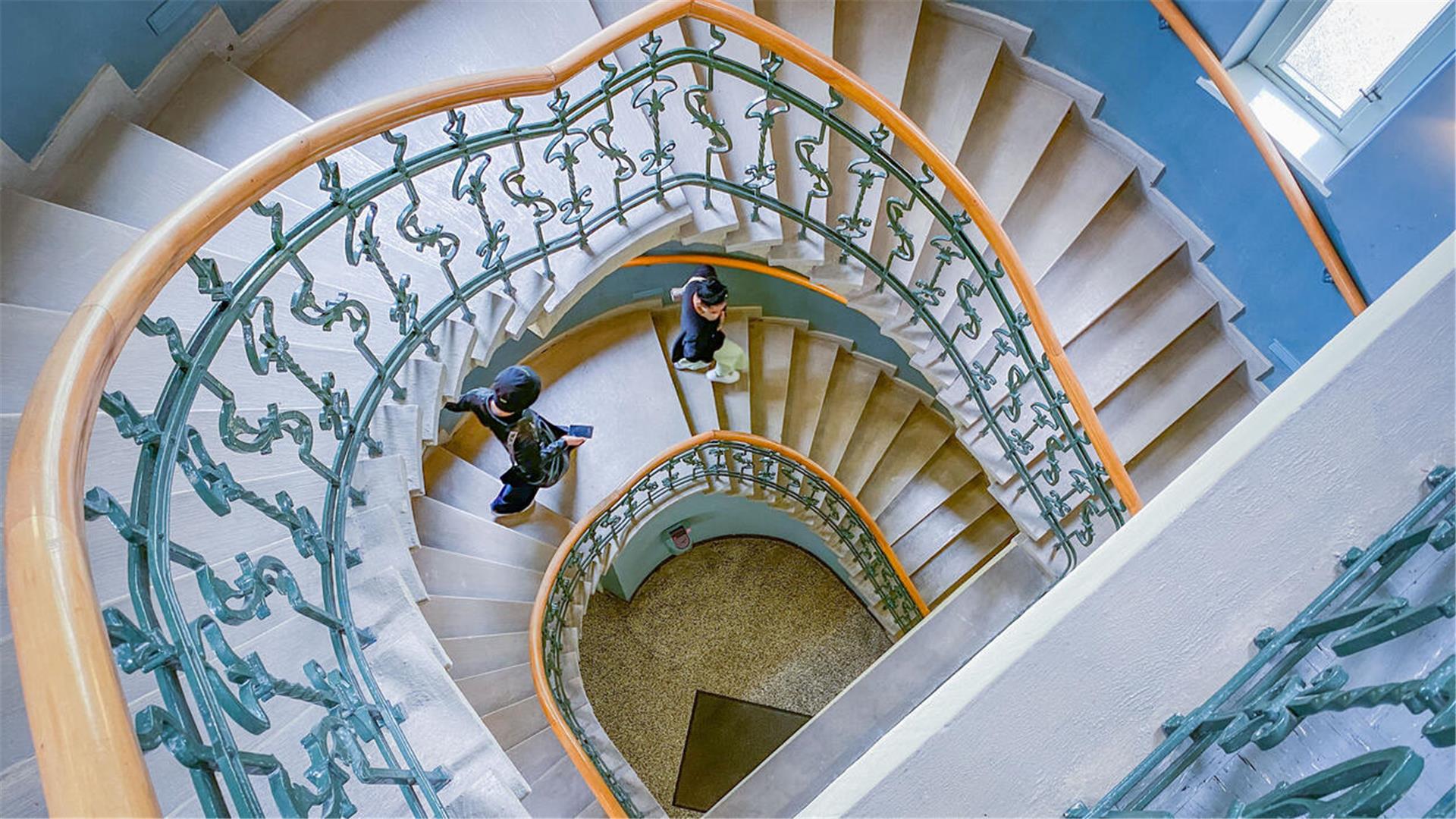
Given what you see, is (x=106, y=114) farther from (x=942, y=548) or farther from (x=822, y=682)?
(x=822, y=682)

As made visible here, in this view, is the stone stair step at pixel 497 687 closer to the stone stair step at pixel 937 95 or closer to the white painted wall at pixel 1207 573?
the stone stair step at pixel 937 95

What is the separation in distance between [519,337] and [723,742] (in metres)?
4.93

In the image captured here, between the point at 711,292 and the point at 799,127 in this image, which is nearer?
the point at 799,127

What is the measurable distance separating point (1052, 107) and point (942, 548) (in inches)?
140

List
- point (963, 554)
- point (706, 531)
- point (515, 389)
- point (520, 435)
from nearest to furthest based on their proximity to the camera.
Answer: point (515, 389) < point (520, 435) < point (963, 554) < point (706, 531)

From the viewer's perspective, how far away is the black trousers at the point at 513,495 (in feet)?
17.9

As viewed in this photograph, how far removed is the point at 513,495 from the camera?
557 centimetres

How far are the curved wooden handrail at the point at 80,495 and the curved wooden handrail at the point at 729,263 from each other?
388 centimetres

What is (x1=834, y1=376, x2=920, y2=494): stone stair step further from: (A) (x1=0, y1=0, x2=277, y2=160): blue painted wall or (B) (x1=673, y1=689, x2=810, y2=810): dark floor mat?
(A) (x1=0, y1=0, x2=277, y2=160): blue painted wall

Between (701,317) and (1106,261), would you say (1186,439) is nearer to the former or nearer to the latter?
(1106,261)

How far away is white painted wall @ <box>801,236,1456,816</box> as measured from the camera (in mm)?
1654

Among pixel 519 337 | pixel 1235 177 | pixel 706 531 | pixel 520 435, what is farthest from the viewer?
pixel 706 531

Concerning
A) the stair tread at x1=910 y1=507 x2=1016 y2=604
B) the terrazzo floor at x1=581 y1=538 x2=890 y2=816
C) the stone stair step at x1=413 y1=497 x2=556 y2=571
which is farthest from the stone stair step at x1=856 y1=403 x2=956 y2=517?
the stone stair step at x1=413 y1=497 x2=556 y2=571

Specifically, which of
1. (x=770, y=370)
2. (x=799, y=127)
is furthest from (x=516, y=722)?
(x=799, y=127)
